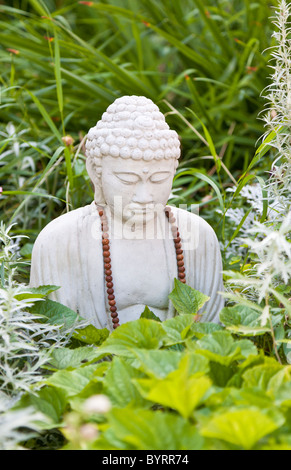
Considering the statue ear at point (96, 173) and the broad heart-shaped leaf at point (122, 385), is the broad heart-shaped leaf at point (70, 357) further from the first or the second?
the statue ear at point (96, 173)

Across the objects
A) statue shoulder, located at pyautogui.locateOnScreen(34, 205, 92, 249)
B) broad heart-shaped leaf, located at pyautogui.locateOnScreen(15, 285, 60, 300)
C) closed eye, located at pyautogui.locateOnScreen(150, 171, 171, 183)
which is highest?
closed eye, located at pyautogui.locateOnScreen(150, 171, 171, 183)

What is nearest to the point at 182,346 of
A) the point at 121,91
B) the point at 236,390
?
the point at 236,390

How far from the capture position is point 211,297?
194 centimetres

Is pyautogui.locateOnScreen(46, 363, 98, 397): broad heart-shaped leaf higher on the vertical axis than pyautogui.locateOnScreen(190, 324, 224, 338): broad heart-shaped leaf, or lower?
lower

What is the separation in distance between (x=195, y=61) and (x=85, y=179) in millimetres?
1007

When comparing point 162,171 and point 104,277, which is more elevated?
point 162,171

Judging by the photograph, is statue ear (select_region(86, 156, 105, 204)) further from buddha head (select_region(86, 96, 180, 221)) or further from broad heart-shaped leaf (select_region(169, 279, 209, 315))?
broad heart-shaped leaf (select_region(169, 279, 209, 315))

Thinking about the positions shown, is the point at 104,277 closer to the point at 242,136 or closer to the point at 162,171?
the point at 162,171

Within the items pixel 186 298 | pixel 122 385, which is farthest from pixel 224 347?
pixel 186 298

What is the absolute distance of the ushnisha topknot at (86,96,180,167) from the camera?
1.74 metres

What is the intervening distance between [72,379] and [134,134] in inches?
25.5

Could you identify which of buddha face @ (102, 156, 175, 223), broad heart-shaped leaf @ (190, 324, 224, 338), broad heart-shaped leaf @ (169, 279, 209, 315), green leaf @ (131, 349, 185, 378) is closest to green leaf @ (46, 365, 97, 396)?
green leaf @ (131, 349, 185, 378)

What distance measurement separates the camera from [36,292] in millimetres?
1768

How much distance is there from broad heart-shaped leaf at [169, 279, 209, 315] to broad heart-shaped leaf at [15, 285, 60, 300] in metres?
0.31
